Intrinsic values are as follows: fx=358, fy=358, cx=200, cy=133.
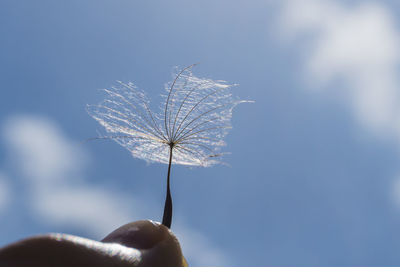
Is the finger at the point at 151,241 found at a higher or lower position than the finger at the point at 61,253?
higher

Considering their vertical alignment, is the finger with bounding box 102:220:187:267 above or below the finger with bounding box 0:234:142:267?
above

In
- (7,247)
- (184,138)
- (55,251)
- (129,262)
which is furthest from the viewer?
(184,138)

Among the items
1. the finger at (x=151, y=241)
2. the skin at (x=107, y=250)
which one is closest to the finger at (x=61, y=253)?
the skin at (x=107, y=250)

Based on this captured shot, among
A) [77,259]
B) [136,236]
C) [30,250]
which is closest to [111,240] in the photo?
[136,236]

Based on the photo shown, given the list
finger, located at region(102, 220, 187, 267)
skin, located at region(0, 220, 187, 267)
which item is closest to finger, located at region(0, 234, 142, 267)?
skin, located at region(0, 220, 187, 267)

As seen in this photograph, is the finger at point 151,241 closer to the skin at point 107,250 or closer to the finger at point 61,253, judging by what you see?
the skin at point 107,250

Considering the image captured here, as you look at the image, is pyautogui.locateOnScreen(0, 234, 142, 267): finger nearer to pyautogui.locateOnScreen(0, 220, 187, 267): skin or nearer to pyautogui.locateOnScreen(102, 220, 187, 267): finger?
pyautogui.locateOnScreen(0, 220, 187, 267): skin

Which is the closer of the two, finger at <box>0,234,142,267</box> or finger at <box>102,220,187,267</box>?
finger at <box>0,234,142,267</box>

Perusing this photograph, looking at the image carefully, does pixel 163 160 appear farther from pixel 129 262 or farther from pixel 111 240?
pixel 129 262
